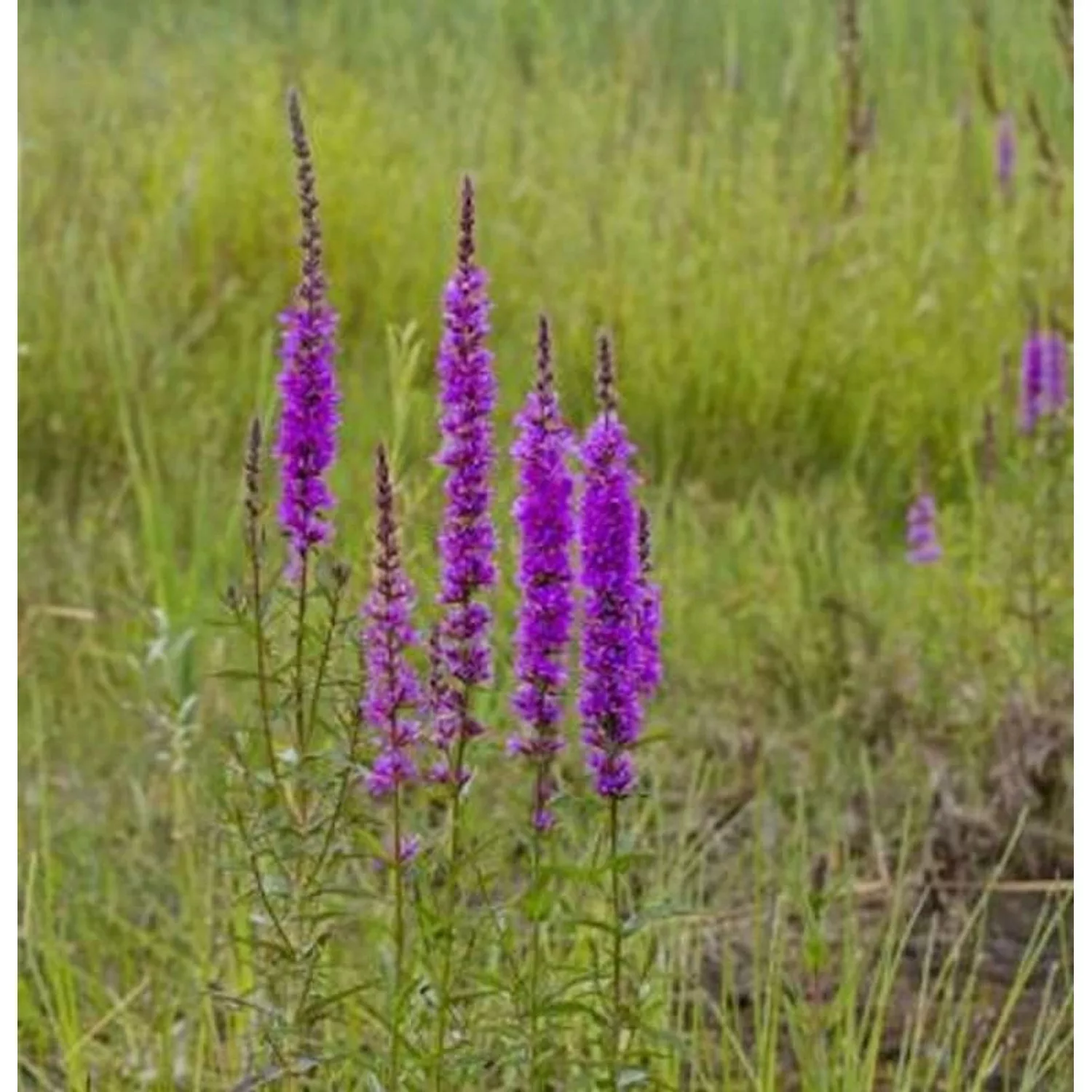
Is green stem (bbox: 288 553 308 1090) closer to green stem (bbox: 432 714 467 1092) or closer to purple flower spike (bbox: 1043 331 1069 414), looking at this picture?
green stem (bbox: 432 714 467 1092)

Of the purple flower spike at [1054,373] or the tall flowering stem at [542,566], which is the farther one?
the purple flower spike at [1054,373]

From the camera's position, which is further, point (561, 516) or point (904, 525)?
point (904, 525)

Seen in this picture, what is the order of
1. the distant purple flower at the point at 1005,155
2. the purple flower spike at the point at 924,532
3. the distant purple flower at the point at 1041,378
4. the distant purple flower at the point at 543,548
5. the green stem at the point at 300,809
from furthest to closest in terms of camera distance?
the distant purple flower at the point at 1005,155 → the purple flower spike at the point at 924,532 → the distant purple flower at the point at 1041,378 → the green stem at the point at 300,809 → the distant purple flower at the point at 543,548

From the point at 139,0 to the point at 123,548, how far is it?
129 inches

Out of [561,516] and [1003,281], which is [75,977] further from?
[1003,281]

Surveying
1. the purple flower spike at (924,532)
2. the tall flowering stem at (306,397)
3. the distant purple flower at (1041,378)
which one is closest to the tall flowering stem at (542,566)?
the tall flowering stem at (306,397)

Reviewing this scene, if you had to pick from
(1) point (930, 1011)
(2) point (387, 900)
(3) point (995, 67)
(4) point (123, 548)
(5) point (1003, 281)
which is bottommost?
(1) point (930, 1011)

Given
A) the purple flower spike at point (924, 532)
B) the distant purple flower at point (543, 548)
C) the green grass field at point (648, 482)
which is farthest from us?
the purple flower spike at point (924, 532)

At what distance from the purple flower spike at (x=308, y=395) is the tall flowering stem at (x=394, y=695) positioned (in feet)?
0.15

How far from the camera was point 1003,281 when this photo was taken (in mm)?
4273

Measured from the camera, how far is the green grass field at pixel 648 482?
2.36 m

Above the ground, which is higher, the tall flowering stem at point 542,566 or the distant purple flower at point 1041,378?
the distant purple flower at point 1041,378

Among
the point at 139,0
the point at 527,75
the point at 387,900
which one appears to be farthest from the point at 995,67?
the point at 387,900

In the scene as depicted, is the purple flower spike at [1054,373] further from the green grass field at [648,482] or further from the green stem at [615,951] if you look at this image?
the green stem at [615,951]
